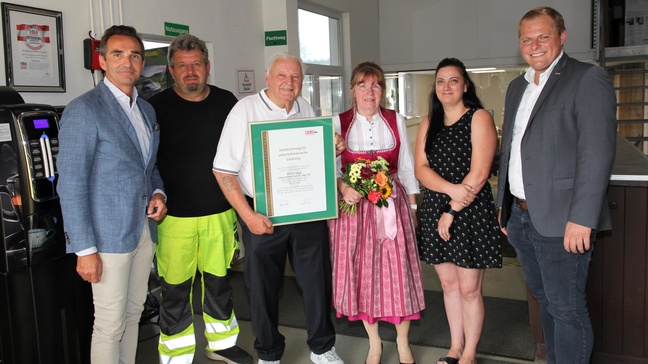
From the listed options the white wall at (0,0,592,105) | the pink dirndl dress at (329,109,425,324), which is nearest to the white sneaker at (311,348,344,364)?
the pink dirndl dress at (329,109,425,324)

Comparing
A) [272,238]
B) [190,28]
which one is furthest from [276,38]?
[272,238]

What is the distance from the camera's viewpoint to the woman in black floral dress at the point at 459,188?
2.70 meters

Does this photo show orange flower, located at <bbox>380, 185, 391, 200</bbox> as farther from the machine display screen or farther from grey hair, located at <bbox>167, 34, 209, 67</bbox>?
the machine display screen

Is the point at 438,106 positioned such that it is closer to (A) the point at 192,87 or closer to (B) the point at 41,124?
(A) the point at 192,87

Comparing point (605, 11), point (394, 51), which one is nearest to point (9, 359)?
point (394, 51)

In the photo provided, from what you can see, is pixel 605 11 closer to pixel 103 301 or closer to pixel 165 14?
pixel 165 14

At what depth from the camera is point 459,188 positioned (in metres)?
2.70

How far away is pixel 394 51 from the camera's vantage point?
28.0 feet

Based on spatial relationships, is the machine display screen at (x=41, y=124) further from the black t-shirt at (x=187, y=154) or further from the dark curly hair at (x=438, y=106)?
the dark curly hair at (x=438, y=106)

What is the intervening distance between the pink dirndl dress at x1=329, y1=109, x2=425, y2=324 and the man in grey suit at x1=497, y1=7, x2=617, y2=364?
2.04ft

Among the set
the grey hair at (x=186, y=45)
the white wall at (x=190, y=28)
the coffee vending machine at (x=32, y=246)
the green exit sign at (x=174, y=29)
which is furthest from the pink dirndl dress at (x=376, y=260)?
the green exit sign at (x=174, y=29)

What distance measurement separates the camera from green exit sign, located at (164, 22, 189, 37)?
14.8 ft

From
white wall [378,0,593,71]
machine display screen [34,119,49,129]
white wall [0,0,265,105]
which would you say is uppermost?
white wall [378,0,593,71]

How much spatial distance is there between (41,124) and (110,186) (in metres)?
0.47
